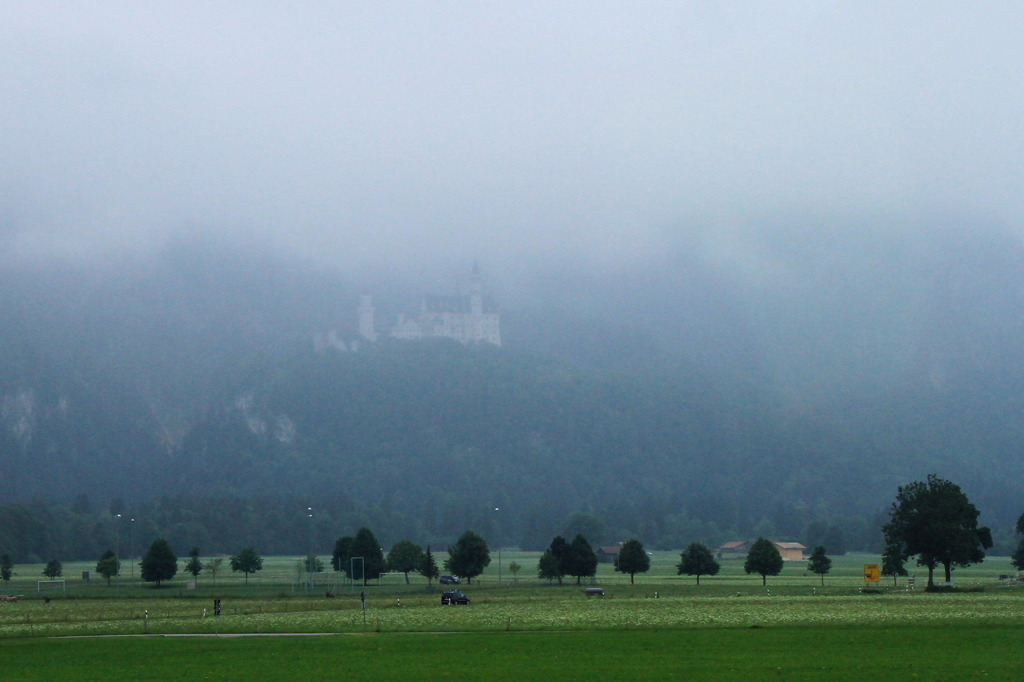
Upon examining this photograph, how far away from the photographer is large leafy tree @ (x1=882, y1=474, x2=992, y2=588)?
9644cm

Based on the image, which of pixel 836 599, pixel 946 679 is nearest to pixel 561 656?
pixel 946 679

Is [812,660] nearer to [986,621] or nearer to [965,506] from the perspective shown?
[986,621]

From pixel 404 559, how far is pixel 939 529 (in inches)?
2081

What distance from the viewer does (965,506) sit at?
99.3m

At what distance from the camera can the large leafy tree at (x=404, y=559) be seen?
4764 inches

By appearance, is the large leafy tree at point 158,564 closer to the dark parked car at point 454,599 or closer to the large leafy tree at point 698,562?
the dark parked car at point 454,599

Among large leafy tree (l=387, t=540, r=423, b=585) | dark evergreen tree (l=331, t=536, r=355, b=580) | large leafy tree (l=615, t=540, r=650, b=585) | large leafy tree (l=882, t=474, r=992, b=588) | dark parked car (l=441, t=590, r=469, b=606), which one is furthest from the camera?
dark evergreen tree (l=331, t=536, r=355, b=580)

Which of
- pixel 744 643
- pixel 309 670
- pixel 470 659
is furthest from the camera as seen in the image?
pixel 744 643

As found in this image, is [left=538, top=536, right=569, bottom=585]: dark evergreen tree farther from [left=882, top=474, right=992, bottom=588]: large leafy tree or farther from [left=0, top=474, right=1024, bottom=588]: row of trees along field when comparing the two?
[left=882, top=474, right=992, bottom=588]: large leafy tree

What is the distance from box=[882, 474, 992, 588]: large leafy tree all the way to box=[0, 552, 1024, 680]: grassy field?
5.97 m

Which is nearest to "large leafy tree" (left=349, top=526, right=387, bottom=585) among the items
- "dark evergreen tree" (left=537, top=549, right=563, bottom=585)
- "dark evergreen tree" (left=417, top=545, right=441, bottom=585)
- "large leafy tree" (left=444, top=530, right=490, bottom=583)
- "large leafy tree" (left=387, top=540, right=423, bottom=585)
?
"large leafy tree" (left=387, top=540, right=423, bottom=585)

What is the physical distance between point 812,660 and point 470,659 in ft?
39.0

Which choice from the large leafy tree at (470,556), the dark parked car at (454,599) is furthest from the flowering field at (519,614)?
the large leafy tree at (470,556)

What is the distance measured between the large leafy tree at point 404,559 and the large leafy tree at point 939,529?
156ft
